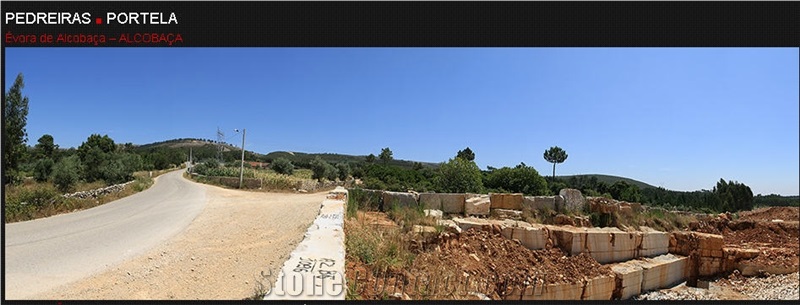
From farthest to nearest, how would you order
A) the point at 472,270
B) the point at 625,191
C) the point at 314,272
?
the point at 625,191 < the point at 472,270 < the point at 314,272

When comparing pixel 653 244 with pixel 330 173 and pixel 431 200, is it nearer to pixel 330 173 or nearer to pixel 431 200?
pixel 431 200

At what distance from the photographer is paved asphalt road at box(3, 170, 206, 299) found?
193 inches

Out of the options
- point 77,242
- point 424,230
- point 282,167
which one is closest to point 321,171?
point 282,167

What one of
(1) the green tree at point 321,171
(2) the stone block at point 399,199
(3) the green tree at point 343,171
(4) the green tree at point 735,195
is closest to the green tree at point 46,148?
(1) the green tree at point 321,171

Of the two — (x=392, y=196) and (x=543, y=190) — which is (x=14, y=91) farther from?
(x=543, y=190)

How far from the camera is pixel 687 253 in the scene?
9.65 metres

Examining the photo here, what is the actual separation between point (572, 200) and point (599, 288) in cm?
575

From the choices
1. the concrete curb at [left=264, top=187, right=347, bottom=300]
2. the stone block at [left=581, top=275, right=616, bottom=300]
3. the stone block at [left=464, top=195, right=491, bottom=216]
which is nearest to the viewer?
the concrete curb at [left=264, top=187, right=347, bottom=300]

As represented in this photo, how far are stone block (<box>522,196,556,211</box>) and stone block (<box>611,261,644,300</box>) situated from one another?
401 cm

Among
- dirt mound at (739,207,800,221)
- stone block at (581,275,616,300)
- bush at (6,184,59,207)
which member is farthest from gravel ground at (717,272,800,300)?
bush at (6,184,59,207)

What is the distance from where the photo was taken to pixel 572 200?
42.1ft

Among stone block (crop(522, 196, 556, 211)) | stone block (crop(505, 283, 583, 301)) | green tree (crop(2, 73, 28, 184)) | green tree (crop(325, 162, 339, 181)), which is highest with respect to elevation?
green tree (crop(2, 73, 28, 184))

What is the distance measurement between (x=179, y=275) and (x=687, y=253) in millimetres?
12296

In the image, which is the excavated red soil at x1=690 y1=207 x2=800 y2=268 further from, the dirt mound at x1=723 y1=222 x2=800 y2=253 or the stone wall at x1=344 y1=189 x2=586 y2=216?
the stone wall at x1=344 y1=189 x2=586 y2=216
